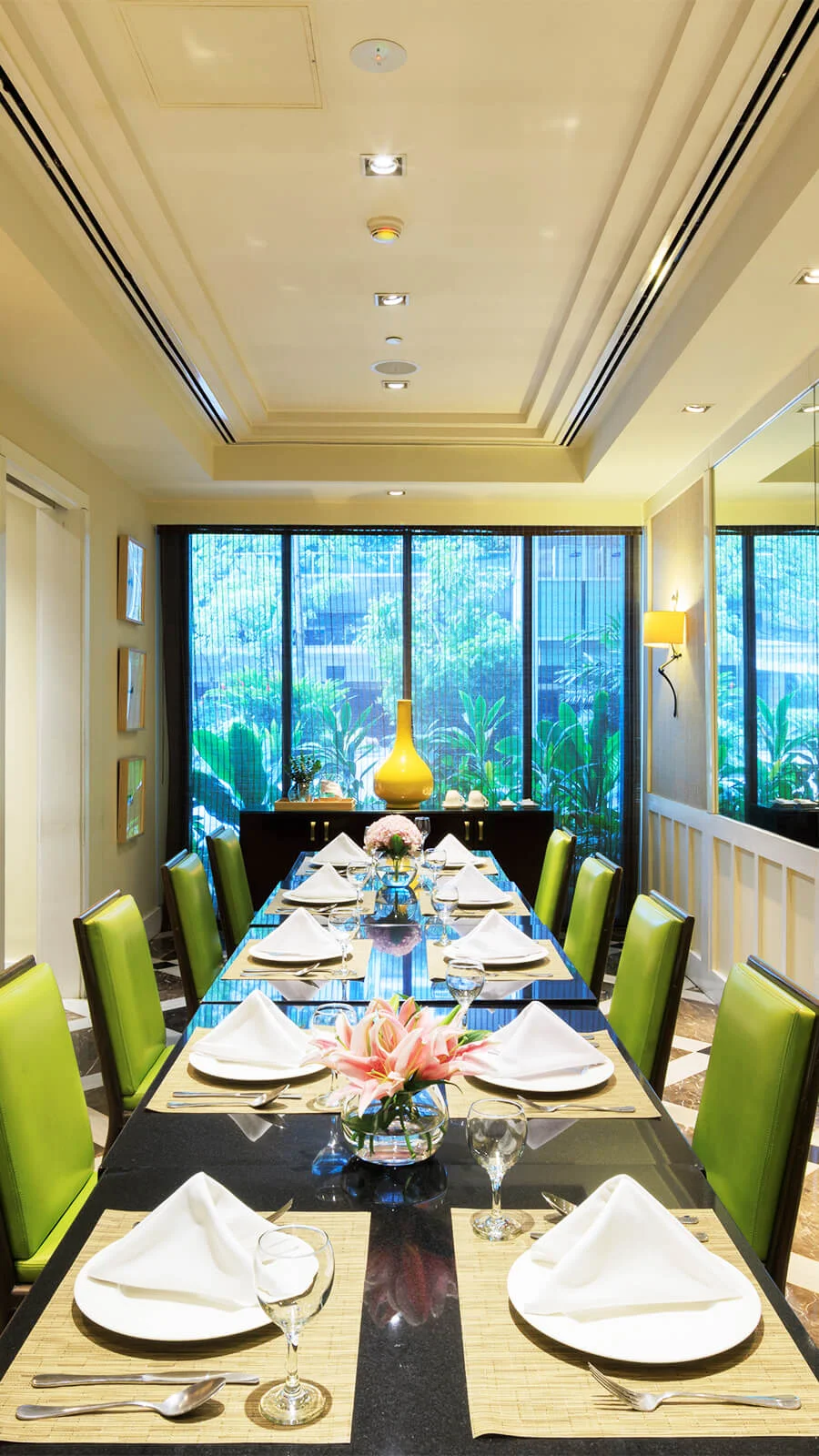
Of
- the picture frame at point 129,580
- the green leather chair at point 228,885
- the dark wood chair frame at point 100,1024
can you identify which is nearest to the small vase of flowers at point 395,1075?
the dark wood chair frame at point 100,1024

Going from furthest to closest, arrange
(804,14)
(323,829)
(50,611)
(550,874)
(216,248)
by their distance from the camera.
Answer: (323,829)
(50,611)
(550,874)
(216,248)
(804,14)

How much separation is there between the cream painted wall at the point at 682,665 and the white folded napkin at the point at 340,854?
1.85 meters

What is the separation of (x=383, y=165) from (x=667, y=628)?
295 cm

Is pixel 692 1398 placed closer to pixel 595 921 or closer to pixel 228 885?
pixel 595 921

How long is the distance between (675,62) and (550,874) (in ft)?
8.04

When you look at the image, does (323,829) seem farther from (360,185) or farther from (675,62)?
(675,62)

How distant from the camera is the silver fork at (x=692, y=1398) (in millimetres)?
891

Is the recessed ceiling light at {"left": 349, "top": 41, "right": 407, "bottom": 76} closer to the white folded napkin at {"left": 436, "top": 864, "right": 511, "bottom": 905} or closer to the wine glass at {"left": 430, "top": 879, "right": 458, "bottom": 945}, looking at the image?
the wine glass at {"left": 430, "top": 879, "right": 458, "bottom": 945}

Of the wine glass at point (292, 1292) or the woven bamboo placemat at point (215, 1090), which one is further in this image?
the woven bamboo placemat at point (215, 1090)

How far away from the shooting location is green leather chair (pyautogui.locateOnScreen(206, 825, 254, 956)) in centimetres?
344

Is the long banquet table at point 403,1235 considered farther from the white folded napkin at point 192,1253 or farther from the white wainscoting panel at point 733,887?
the white wainscoting panel at point 733,887

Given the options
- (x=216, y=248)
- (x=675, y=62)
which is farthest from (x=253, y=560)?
(x=675, y=62)

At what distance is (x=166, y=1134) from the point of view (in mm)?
1452

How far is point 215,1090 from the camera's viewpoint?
1614 mm
